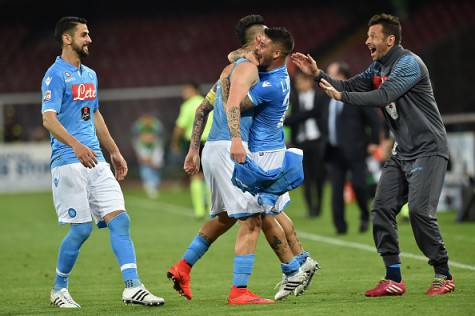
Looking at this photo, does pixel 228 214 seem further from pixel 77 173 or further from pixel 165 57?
pixel 165 57

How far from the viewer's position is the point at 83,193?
8680 millimetres

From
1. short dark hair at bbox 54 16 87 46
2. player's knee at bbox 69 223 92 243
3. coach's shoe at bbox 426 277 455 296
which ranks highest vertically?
short dark hair at bbox 54 16 87 46

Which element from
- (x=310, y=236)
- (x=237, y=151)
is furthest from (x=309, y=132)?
(x=237, y=151)

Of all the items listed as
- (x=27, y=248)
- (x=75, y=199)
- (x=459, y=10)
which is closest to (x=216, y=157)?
(x=75, y=199)

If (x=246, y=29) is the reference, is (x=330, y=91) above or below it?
below

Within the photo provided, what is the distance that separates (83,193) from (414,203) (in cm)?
266

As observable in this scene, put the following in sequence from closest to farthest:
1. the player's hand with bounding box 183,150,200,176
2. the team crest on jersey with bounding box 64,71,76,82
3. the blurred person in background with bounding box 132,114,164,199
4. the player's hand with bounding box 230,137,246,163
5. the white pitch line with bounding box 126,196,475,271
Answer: the player's hand with bounding box 230,137,246,163 → the team crest on jersey with bounding box 64,71,76,82 → the player's hand with bounding box 183,150,200,176 → the white pitch line with bounding box 126,196,475,271 → the blurred person in background with bounding box 132,114,164,199

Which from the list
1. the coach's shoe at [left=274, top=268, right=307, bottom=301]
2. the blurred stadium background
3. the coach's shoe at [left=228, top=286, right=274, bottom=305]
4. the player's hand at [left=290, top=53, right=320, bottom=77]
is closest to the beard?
the player's hand at [left=290, top=53, right=320, bottom=77]

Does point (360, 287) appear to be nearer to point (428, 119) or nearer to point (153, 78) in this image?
point (428, 119)

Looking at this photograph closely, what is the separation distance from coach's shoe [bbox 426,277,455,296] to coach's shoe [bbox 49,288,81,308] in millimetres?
2820

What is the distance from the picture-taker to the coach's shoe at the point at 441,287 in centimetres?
878

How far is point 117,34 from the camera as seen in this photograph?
37250 mm

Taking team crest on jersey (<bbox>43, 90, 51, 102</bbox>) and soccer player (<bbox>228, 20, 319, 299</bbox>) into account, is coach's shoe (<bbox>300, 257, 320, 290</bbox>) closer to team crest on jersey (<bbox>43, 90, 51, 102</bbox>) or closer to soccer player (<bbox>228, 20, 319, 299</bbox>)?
soccer player (<bbox>228, 20, 319, 299</bbox>)

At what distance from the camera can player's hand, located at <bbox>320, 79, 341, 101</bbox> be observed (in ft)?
28.2
